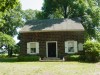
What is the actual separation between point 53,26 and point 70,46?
3.75 meters

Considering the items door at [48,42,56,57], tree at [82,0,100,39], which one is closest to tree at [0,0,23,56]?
tree at [82,0,100,39]

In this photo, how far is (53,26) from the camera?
37312 millimetres

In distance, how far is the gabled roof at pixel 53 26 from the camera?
3609 centimetres

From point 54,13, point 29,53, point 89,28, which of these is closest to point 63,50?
point 29,53

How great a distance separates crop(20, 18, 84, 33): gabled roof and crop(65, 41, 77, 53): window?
1.87 meters

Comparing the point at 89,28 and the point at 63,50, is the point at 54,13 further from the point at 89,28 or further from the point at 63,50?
the point at 63,50

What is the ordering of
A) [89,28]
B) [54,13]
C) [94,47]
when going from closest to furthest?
1. [94,47]
2. [89,28]
3. [54,13]

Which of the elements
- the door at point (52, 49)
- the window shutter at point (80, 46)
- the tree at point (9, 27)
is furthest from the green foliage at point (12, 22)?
the window shutter at point (80, 46)

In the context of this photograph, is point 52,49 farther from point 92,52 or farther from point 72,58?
point 92,52

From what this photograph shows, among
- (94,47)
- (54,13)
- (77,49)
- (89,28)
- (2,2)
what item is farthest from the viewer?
(54,13)

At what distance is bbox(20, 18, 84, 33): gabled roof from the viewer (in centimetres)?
3609

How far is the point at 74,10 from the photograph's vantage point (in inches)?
1859

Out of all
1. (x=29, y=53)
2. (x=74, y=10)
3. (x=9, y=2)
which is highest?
(x=74, y=10)

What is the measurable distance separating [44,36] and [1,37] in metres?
17.1
